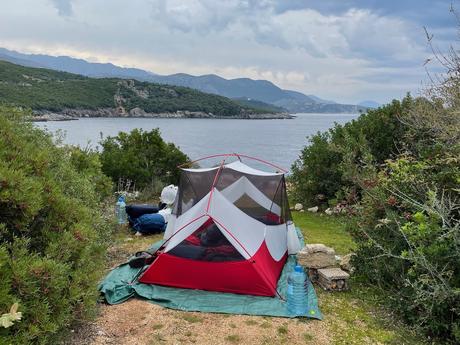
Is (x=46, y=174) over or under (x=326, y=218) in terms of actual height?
over

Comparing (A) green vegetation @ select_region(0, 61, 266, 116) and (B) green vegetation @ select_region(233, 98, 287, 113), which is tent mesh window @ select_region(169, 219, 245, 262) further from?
(B) green vegetation @ select_region(233, 98, 287, 113)

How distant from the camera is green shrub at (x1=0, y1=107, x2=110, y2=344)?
3.08 metres

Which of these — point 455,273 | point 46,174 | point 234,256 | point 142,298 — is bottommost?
point 142,298

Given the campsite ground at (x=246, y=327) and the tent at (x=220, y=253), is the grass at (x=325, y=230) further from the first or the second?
the campsite ground at (x=246, y=327)

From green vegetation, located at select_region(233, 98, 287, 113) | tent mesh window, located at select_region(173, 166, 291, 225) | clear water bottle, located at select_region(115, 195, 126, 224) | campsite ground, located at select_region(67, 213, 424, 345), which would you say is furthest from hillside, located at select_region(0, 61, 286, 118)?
campsite ground, located at select_region(67, 213, 424, 345)

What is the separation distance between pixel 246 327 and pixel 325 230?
210 inches

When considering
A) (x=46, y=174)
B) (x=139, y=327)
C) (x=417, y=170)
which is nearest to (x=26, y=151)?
(x=46, y=174)

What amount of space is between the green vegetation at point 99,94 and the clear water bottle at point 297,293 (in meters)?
62.8

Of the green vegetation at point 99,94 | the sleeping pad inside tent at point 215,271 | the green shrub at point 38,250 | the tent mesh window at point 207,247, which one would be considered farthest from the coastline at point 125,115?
the green shrub at point 38,250

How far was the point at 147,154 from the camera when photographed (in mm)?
13805

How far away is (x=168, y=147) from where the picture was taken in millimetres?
14172

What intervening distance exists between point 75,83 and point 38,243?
90.4 meters

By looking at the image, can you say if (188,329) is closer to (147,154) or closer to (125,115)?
(147,154)

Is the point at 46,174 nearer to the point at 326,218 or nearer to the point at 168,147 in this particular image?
the point at 326,218
